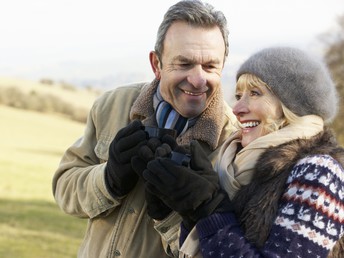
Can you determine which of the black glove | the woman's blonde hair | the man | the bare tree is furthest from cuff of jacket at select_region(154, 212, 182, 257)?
the bare tree

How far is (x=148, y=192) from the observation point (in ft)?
9.93

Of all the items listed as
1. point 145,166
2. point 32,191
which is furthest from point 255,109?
point 32,191

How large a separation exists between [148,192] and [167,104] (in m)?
0.67

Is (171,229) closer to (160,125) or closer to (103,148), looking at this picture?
(160,125)

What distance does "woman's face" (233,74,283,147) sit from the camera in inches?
112

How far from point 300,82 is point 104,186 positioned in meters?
1.19

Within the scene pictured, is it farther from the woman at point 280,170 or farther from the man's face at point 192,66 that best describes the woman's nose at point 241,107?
the man's face at point 192,66

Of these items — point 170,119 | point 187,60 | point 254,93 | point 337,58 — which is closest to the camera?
point 254,93

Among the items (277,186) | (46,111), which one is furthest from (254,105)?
(46,111)

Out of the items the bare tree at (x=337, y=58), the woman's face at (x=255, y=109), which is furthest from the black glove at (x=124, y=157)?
the bare tree at (x=337, y=58)

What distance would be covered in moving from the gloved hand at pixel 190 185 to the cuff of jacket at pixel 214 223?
31 mm

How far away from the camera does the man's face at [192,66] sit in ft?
11.0

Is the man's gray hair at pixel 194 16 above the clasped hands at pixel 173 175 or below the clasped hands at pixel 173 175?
above

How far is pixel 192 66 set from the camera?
3391 millimetres
